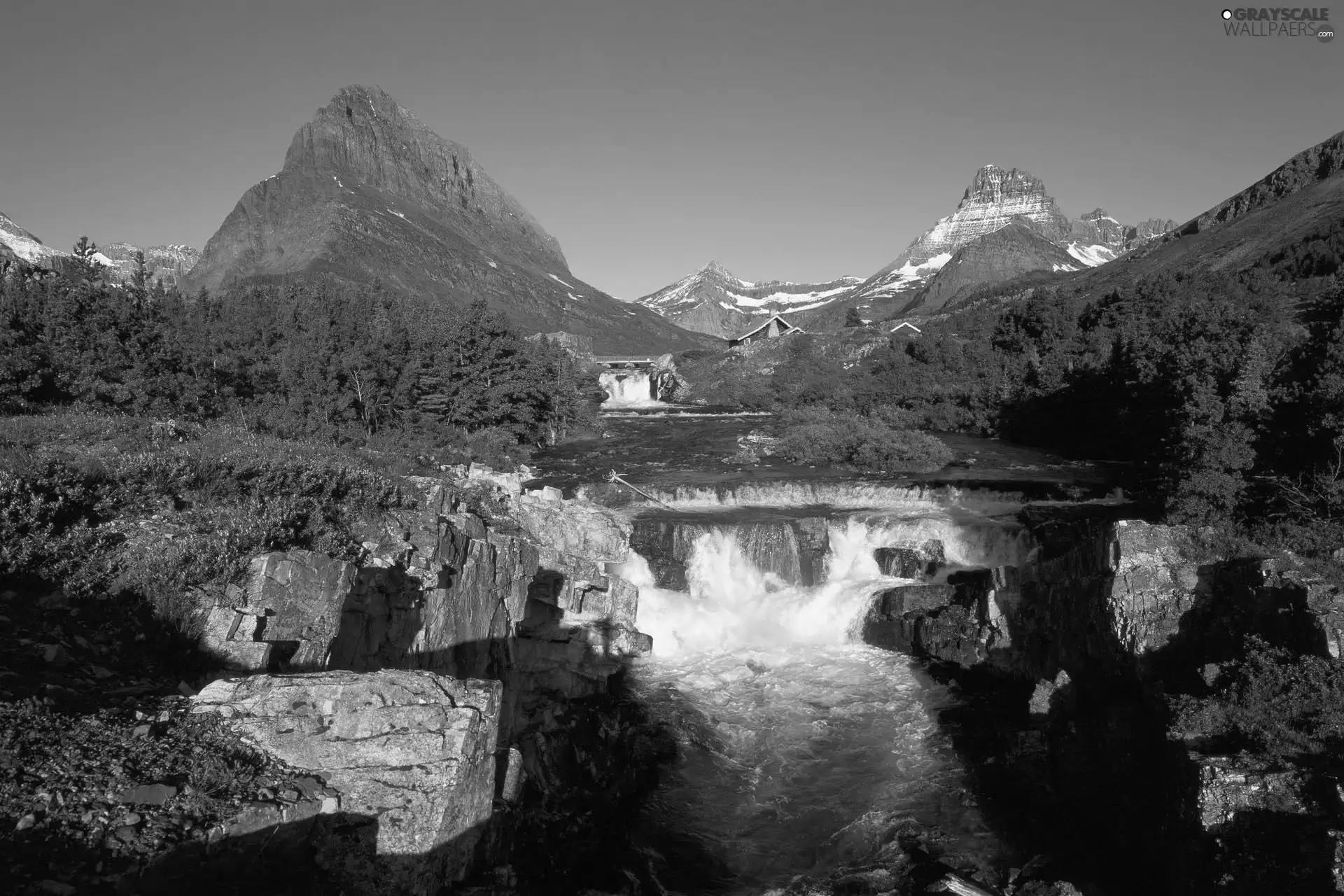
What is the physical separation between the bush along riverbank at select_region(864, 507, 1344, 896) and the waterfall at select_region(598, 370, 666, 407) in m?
56.5

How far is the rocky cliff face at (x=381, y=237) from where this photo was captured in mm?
139000

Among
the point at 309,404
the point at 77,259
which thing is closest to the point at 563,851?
the point at 309,404

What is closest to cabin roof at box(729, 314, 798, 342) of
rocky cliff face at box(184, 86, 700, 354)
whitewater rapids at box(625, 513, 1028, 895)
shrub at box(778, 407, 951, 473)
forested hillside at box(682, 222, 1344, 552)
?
forested hillside at box(682, 222, 1344, 552)

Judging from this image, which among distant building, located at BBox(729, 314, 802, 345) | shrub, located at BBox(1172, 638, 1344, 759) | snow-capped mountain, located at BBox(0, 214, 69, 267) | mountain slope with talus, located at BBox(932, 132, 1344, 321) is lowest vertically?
shrub, located at BBox(1172, 638, 1344, 759)

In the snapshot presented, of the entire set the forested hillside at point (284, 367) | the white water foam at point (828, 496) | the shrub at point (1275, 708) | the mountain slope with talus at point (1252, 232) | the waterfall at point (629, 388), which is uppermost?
the mountain slope with talus at point (1252, 232)

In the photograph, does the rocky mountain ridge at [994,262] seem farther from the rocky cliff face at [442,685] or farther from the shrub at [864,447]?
the rocky cliff face at [442,685]

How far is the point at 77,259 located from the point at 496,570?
32247 millimetres

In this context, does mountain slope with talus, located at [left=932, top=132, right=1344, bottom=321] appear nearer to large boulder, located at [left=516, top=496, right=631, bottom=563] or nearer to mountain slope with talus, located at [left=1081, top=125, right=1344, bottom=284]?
mountain slope with talus, located at [left=1081, top=125, right=1344, bottom=284]

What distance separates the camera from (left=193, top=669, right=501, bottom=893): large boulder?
8.00 m

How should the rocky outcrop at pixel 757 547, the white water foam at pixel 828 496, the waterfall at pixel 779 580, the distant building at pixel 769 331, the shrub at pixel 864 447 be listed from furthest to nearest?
1. the distant building at pixel 769 331
2. the shrub at pixel 864 447
3. the white water foam at pixel 828 496
4. the rocky outcrop at pixel 757 547
5. the waterfall at pixel 779 580

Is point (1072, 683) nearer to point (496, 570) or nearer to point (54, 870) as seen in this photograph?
point (496, 570)

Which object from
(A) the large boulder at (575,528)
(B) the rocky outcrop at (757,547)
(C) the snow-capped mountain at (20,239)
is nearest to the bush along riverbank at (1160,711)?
(B) the rocky outcrop at (757,547)

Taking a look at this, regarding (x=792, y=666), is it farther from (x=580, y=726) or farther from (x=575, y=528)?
(x=575, y=528)

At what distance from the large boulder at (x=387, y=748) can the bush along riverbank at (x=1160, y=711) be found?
9.50 metres
